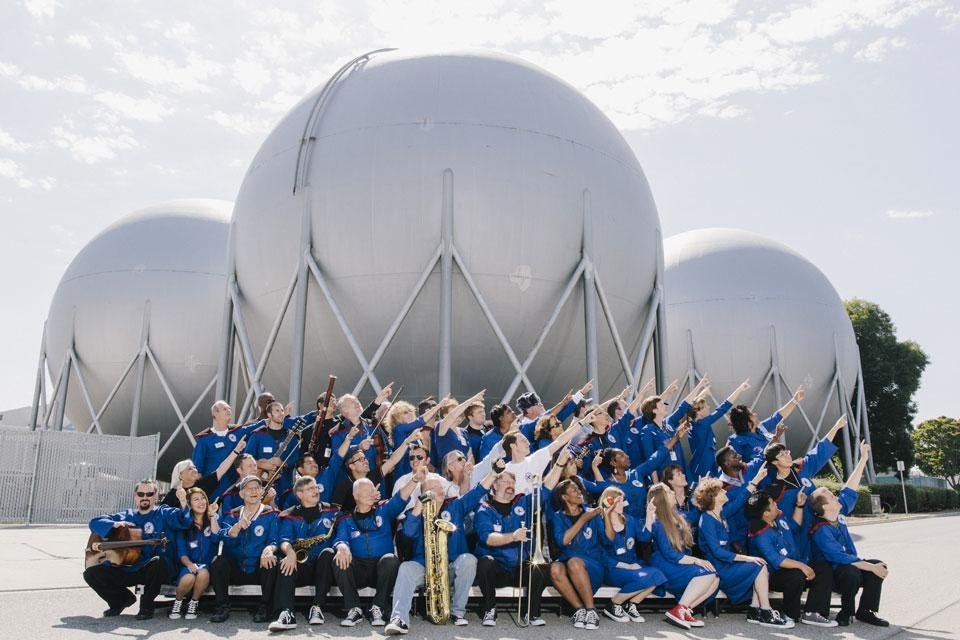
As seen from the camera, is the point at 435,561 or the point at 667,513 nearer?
the point at 435,561

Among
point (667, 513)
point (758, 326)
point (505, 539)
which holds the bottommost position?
point (505, 539)

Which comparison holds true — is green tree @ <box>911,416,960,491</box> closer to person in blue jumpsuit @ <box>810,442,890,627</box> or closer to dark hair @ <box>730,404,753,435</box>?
dark hair @ <box>730,404,753,435</box>

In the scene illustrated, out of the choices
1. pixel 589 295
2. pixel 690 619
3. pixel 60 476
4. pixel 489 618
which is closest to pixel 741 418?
pixel 690 619

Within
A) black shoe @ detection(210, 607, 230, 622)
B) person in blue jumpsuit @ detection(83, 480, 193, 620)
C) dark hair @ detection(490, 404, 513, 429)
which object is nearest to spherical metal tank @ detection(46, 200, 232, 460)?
dark hair @ detection(490, 404, 513, 429)

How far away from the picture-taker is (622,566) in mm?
5918

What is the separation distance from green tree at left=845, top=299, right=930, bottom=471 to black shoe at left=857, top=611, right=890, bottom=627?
107ft

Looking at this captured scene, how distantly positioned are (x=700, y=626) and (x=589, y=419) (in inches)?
73.7

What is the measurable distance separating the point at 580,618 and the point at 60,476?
43.4ft

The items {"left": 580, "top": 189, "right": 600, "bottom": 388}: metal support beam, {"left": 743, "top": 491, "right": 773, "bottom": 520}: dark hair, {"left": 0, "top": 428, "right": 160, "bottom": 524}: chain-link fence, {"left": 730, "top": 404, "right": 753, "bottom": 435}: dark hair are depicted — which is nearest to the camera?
{"left": 743, "top": 491, "right": 773, "bottom": 520}: dark hair

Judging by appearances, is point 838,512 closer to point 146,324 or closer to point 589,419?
point 589,419

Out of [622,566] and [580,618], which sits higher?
[622,566]

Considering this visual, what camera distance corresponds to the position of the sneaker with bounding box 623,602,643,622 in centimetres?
573

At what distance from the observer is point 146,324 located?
19.3 meters

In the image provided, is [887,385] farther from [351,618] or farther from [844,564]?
[351,618]
